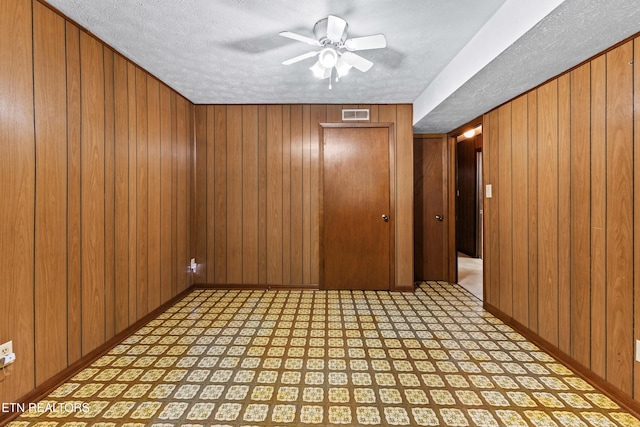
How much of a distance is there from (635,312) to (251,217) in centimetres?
347

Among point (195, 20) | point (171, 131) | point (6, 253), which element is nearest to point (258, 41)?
point (195, 20)

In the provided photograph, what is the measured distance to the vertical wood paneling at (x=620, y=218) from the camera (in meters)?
1.66

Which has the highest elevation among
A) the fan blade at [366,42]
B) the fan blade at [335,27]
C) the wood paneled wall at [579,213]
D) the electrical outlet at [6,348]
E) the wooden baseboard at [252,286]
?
the fan blade at [335,27]

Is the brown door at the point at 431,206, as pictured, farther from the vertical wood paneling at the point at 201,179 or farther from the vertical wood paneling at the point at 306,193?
the vertical wood paneling at the point at 201,179

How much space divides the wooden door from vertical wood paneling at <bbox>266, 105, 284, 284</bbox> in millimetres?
4063

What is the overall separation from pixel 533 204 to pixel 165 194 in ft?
11.7

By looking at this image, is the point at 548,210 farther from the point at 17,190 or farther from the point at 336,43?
the point at 17,190

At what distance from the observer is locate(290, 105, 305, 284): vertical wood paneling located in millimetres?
3727

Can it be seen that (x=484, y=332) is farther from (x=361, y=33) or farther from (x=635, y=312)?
(x=361, y=33)

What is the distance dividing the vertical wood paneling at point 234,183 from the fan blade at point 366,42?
2.21m

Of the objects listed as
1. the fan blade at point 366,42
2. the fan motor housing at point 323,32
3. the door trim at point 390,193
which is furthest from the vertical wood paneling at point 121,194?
the door trim at point 390,193

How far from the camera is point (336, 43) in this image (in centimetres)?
205

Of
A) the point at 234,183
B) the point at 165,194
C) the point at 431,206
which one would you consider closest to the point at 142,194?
the point at 165,194

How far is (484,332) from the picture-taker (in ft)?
8.50
